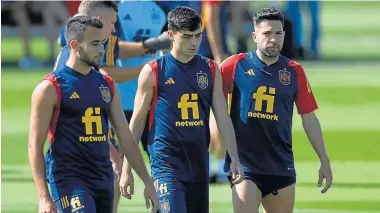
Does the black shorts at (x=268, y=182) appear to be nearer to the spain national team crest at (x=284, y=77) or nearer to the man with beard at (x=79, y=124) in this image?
the spain national team crest at (x=284, y=77)

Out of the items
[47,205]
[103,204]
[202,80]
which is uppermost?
[202,80]

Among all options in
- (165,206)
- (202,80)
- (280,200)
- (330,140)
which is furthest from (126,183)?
(330,140)

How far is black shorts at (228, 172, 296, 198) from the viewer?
941 cm

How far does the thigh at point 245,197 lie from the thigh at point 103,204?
1307 millimetres

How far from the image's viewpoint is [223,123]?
353 inches

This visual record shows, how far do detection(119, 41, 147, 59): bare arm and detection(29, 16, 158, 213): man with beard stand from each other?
3.04 meters

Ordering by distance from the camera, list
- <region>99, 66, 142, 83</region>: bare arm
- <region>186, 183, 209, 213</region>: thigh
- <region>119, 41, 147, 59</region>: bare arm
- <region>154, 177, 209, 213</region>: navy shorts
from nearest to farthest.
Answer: <region>154, 177, 209, 213</region>: navy shorts < <region>186, 183, 209, 213</region>: thigh < <region>99, 66, 142, 83</region>: bare arm < <region>119, 41, 147, 59</region>: bare arm

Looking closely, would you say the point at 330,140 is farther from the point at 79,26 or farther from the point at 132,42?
the point at 79,26

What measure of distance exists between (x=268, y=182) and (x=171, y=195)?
0.95m

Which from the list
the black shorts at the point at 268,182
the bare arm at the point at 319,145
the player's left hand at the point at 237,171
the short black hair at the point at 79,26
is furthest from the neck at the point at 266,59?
the short black hair at the point at 79,26

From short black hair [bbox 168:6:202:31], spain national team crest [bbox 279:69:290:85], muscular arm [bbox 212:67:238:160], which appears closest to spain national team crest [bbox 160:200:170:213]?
muscular arm [bbox 212:67:238:160]

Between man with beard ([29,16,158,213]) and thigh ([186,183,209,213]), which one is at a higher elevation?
man with beard ([29,16,158,213])

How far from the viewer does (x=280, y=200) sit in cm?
948

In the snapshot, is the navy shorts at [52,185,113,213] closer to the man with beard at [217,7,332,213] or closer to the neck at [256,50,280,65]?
the man with beard at [217,7,332,213]
